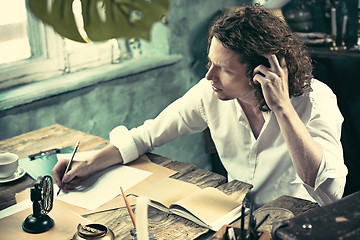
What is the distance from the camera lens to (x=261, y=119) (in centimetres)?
176

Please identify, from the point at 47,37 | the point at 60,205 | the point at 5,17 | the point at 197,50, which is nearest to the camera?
the point at 60,205

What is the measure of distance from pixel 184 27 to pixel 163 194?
1.66 meters

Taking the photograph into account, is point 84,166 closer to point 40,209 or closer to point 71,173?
point 71,173

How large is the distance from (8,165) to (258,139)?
86 centimetres

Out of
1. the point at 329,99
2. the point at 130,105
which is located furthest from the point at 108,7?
the point at 130,105

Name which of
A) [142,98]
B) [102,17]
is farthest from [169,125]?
[102,17]

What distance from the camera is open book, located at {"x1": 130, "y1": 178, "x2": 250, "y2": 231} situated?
4.28ft

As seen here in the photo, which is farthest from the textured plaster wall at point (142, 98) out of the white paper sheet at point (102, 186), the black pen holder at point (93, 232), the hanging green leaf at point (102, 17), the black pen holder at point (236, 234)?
the hanging green leaf at point (102, 17)

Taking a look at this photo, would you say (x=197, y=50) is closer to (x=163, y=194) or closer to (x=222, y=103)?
(x=222, y=103)

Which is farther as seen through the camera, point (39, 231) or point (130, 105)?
point (130, 105)

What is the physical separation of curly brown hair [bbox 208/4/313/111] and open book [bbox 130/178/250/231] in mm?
409

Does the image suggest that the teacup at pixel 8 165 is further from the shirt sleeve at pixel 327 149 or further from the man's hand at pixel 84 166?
the shirt sleeve at pixel 327 149

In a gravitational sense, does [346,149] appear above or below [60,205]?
below

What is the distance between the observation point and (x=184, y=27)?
2904 millimetres
